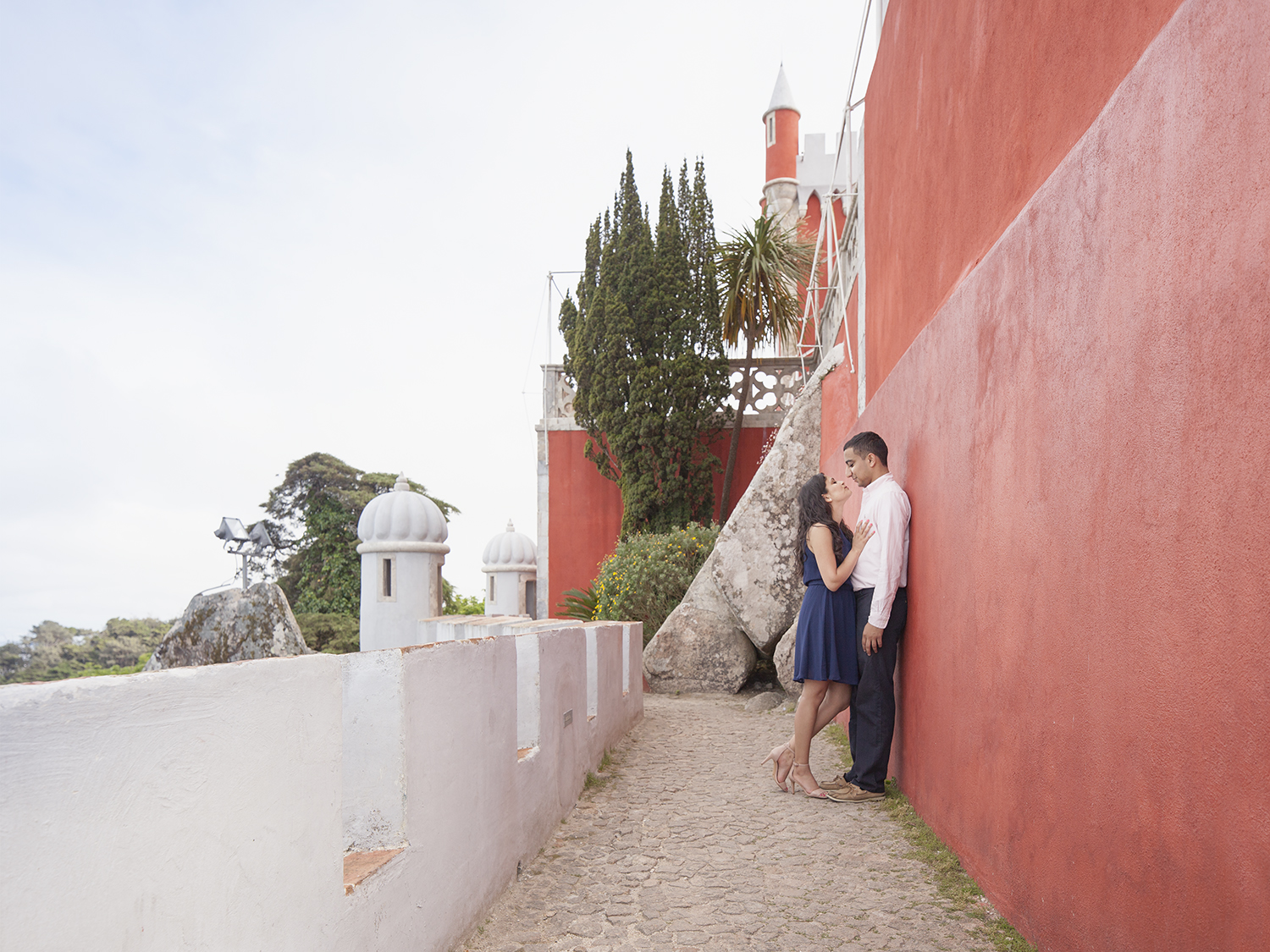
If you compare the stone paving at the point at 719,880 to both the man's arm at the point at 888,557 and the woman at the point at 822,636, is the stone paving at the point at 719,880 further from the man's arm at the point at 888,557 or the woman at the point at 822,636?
the man's arm at the point at 888,557

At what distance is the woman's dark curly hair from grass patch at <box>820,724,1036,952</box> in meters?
1.30

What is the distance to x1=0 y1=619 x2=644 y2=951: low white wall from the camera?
1153 millimetres

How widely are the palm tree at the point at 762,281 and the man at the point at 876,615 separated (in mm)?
8930

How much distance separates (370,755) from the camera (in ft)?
7.82

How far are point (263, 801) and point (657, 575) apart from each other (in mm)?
9318

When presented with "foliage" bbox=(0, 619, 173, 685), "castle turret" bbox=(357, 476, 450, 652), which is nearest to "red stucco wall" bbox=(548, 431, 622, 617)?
"castle turret" bbox=(357, 476, 450, 652)

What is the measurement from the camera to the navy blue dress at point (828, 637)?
459 centimetres

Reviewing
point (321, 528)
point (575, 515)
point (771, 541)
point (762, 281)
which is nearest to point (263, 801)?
point (771, 541)

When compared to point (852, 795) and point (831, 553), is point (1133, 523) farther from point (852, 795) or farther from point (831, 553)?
point (852, 795)

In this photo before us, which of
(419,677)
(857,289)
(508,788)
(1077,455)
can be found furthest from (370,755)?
(857,289)

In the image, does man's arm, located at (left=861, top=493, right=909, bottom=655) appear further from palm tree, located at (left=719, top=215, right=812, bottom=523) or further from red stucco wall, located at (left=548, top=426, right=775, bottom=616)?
red stucco wall, located at (left=548, top=426, right=775, bottom=616)

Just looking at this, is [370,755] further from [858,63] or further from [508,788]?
[858,63]

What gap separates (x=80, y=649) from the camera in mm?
14828

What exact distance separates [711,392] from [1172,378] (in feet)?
41.0
